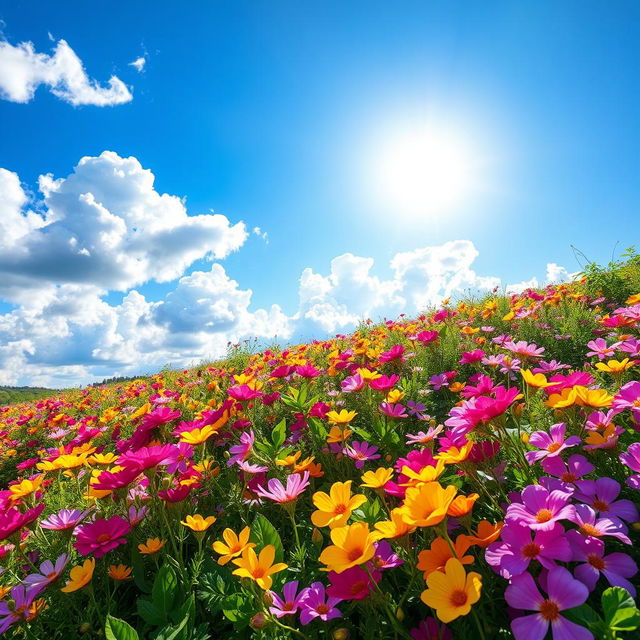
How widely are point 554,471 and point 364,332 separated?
15.7 ft

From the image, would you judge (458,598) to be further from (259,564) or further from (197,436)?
(197,436)

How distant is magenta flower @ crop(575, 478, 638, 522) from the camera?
1025mm

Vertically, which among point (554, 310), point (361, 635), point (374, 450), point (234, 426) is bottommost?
point (361, 635)

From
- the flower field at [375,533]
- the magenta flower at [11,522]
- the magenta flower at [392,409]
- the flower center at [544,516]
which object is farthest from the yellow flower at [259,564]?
the magenta flower at [392,409]

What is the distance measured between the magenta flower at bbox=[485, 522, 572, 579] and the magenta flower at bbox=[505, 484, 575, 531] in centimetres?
2

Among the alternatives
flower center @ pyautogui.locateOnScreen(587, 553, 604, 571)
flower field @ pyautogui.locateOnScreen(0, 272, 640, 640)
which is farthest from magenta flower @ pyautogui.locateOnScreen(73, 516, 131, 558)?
flower center @ pyautogui.locateOnScreen(587, 553, 604, 571)

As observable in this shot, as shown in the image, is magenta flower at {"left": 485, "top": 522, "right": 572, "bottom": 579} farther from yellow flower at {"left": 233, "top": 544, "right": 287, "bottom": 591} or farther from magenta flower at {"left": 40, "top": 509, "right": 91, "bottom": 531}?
magenta flower at {"left": 40, "top": 509, "right": 91, "bottom": 531}

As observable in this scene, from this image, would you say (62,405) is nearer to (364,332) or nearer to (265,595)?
(364,332)

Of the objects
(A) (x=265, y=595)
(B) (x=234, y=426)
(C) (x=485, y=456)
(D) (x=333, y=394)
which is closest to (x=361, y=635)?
(A) (x=265, y=595)

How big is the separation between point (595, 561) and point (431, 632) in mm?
465

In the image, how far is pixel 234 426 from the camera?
2.21m

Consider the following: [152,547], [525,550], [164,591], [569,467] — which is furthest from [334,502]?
[152,547]

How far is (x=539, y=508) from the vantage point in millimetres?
976

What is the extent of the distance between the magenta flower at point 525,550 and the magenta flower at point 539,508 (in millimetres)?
25
